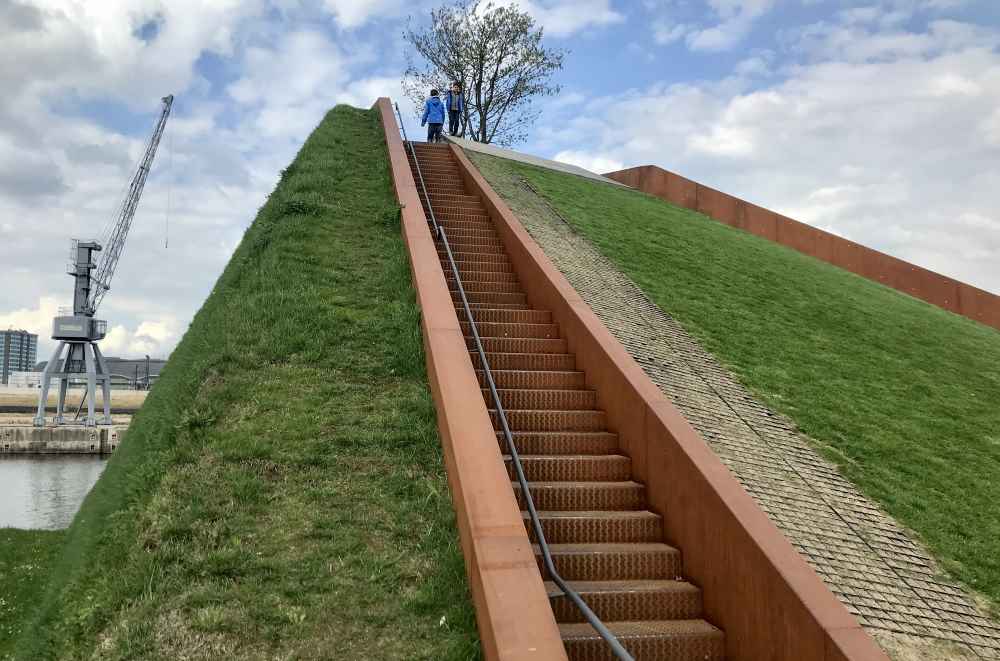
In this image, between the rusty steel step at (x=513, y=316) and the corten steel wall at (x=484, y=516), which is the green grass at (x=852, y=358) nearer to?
the rusty steel step at (x=513, y=316)

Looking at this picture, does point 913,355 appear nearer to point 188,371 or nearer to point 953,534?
point 953,534

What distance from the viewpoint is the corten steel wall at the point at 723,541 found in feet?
11.7

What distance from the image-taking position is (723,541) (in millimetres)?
4262

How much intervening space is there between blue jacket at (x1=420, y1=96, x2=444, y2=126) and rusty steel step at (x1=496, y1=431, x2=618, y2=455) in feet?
45.5

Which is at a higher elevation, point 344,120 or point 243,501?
point 344,120

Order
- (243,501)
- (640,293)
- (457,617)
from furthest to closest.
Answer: (640,293) → (243,501) → (457,617)

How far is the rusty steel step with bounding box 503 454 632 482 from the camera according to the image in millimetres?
5527

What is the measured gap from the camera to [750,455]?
597cm

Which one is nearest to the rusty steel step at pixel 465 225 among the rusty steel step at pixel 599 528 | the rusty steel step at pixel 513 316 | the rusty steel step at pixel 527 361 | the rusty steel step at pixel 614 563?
the rusty steel step at pixel 513 316

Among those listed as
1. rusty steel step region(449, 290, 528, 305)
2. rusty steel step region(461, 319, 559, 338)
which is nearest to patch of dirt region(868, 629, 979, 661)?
rusty steel step region(461, 319, 559, 338)

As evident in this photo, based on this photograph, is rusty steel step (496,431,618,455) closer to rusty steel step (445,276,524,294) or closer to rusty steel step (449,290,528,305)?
rusty steel step (449,290,528,305)

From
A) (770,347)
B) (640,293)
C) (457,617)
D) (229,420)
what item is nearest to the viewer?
(457,617)

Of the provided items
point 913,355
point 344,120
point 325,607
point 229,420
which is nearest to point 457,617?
point 325,607

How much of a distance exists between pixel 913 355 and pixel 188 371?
911 centimetres
